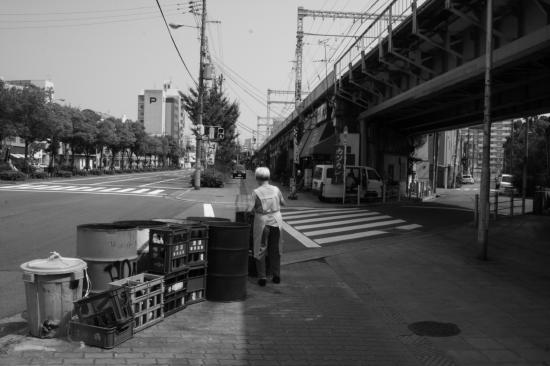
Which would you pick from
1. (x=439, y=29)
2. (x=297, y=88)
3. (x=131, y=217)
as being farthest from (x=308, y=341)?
(x=297, y=88)

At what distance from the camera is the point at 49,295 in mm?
5289

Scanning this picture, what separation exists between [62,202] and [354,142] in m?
17.4

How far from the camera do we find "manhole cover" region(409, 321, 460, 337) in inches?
243

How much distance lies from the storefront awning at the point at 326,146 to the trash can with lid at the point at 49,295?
27935mm

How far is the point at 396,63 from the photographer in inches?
889

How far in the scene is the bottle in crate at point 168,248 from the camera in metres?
6.17

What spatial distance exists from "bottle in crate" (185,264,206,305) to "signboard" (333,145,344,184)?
67.0 feet

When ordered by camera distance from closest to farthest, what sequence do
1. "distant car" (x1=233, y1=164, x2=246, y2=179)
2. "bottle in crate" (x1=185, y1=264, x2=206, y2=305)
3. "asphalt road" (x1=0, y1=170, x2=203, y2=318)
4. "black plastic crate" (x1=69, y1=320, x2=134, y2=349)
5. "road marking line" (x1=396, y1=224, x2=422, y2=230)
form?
"black plastic crate" (x1=69, y1=320, x2=134, y2=349) → "bottle in crate" (x1=185, y1=264, x2=206, y2=305) → "asphalt road" (x1=0, y1=170, x2=203, y2=318) → "road marking line" (x1=396, y1=224, x2=422, y2=230) → "distant car" (x1=233, y1=164, x2=246, y2=179)

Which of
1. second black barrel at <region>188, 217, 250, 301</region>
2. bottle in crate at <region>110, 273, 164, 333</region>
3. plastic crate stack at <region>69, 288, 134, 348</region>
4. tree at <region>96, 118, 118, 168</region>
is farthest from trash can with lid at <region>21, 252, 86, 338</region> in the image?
tree at <region>96, 118, 118, 168</region>

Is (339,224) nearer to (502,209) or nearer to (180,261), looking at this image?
(180,261)

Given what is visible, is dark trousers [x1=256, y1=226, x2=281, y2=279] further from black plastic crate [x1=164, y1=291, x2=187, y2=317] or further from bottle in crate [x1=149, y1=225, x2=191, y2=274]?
A: bottle in crate [x1=149, y1=225, x2=191, y2=274]

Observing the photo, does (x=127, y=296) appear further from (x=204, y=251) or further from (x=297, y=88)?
(x=297, y=88)

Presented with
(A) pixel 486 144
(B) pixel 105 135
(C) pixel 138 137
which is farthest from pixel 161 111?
(A) pixel 486 144

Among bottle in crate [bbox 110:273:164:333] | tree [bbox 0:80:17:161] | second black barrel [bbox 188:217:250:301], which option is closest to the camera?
bottle in crate [bbox 110:273:164:333]
